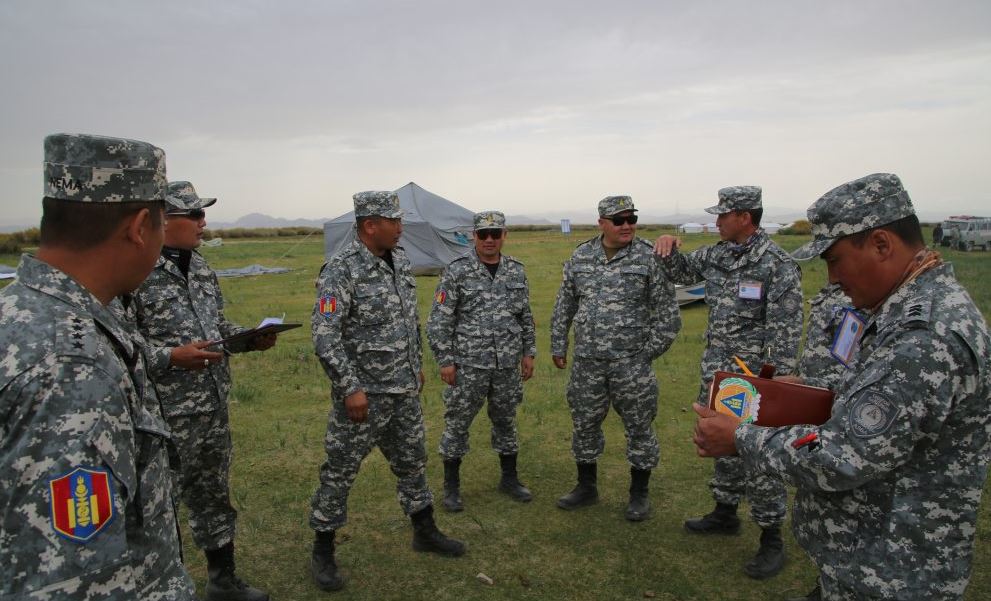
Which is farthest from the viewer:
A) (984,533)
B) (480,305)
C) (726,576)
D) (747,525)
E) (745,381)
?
(480,305)

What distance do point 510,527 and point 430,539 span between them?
66cm

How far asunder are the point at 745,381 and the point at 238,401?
6403 millimetres

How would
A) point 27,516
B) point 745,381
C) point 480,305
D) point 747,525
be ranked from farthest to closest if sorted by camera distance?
point 480,305, point 747,525, point 745,381, point 27,516

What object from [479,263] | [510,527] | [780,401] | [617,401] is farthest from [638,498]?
[780,401]

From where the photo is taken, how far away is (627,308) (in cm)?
474

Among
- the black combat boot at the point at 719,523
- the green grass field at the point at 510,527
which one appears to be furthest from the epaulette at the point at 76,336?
the black combat boot at the point at 719,523

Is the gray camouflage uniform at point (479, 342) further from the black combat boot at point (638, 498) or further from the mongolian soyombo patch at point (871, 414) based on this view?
the mongolian soyombo patch at point (871, 414)

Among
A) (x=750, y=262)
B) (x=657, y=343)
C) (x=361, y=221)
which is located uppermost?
(x=361, y=221)

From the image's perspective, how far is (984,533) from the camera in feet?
13.8

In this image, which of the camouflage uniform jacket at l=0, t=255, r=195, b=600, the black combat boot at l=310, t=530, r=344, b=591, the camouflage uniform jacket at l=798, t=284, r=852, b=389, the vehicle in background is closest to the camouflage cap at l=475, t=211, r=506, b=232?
the camouflage uniform jacket at l=798, t=284, r=852, b=389

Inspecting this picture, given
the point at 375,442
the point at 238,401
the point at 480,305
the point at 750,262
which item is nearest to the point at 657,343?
the point at 750,262

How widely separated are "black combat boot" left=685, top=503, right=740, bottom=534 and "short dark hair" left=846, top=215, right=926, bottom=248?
288 centimetres

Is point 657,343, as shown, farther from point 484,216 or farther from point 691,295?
point 691,295

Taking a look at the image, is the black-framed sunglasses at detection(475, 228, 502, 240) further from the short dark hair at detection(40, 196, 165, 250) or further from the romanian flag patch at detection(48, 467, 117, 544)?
the romanian flag patch at detection(48, 467, 117, 544)
